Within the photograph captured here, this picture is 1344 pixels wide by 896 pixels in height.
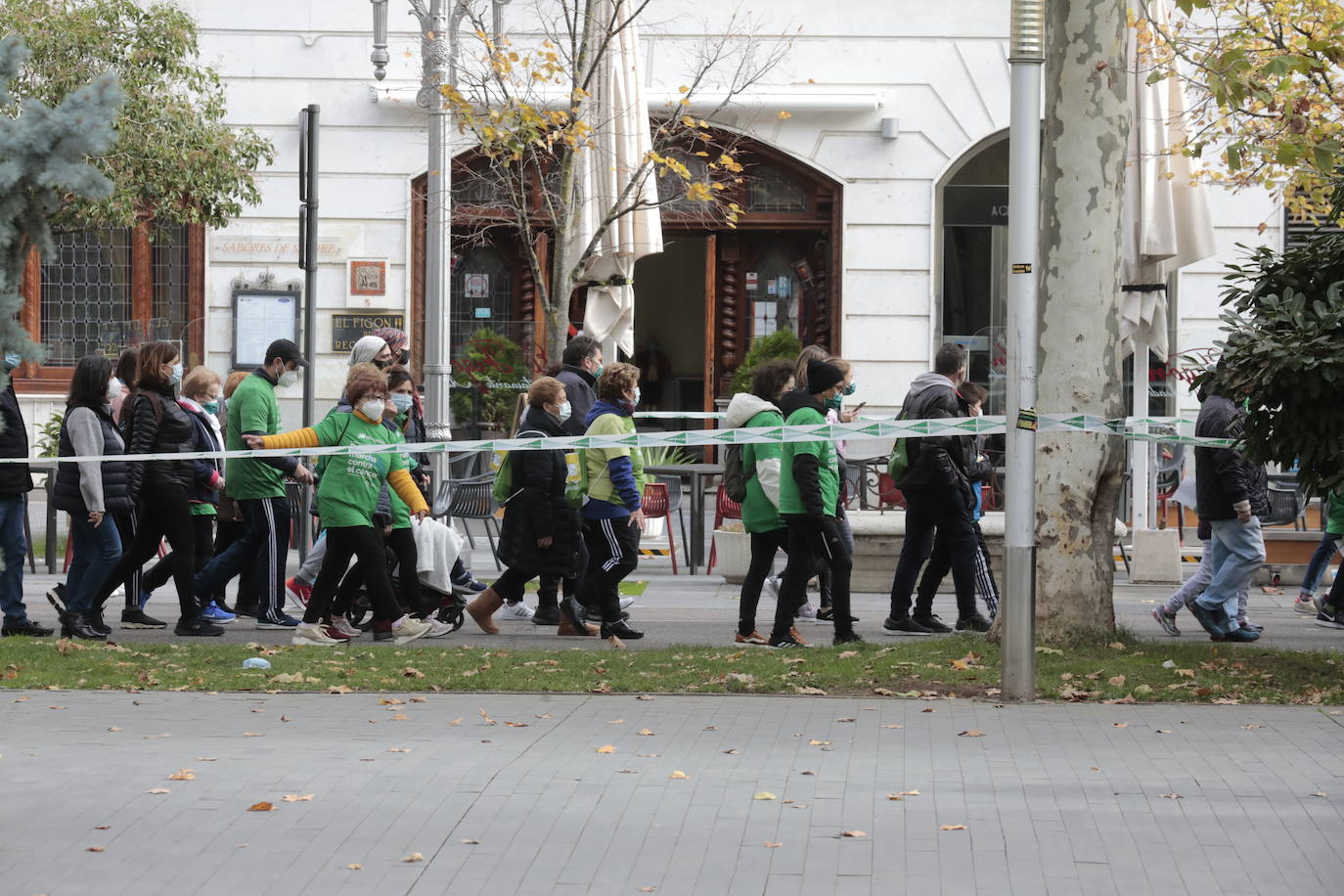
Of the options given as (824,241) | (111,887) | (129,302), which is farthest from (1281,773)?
(129,302)

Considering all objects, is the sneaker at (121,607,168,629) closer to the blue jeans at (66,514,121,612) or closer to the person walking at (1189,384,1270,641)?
the blue jeans at (66,514,121,612)

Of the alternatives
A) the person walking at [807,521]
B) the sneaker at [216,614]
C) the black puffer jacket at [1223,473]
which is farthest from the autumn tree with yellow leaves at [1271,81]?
the sneaker at [216,614]

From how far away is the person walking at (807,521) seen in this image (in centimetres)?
1012

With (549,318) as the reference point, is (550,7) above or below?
above

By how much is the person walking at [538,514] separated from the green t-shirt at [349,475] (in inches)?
34.0

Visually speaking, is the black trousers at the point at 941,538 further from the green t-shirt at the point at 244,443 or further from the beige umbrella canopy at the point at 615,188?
the beige umbrella canopy at the point at 615,188

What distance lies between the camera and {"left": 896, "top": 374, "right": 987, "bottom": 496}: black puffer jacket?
11.1 m

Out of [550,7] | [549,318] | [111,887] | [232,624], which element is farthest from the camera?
[550,7]

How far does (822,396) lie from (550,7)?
10.7m

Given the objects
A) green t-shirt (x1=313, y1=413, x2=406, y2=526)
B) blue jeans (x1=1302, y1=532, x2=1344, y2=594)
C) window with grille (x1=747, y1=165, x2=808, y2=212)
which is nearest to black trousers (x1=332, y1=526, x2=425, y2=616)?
green t-shirt (x1=313, y1=413, x2=406, y2=526)

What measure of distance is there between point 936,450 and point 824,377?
0.96 meters

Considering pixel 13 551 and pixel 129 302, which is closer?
pixel 13 551

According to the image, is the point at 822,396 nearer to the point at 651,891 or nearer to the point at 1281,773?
the point at 1281,773

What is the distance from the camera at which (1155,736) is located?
24.6ft
